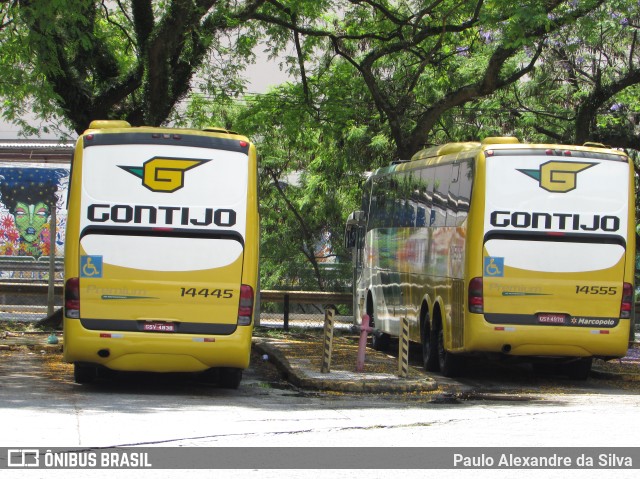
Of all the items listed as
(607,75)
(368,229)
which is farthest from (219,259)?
(607,75)

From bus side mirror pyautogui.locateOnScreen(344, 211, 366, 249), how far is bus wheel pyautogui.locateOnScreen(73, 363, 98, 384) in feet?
35.7

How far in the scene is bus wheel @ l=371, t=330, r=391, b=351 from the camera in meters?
23.1

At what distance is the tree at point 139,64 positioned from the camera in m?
20.3

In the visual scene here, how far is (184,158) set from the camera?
1351 cm

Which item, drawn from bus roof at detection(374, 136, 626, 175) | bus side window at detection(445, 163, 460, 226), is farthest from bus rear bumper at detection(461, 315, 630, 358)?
bus roof at detection(374, 136, 626, 175)

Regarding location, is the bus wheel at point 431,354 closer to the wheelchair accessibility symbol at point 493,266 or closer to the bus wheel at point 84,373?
the wheelchair accessibility symbol at point 493,266

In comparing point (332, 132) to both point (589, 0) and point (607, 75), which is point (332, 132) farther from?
point (589, 0)

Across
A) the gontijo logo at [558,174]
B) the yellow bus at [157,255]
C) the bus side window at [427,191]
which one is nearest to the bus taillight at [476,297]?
the gontijo logo at [558,174]

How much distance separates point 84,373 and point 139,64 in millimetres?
9558

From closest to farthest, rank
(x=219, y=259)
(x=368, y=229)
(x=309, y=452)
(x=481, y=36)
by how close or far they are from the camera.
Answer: (x=309, y=452)
(x=219, y=259)
(x=368, y=229)
(x=481, y=36)

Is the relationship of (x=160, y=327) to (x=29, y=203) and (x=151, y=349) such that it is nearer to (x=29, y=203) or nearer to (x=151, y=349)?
(x=151, y=349)

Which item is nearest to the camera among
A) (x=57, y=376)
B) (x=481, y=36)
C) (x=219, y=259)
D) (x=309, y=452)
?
(x=309, y=452)

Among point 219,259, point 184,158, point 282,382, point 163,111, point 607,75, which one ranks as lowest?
point 282,382

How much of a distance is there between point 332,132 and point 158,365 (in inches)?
566
